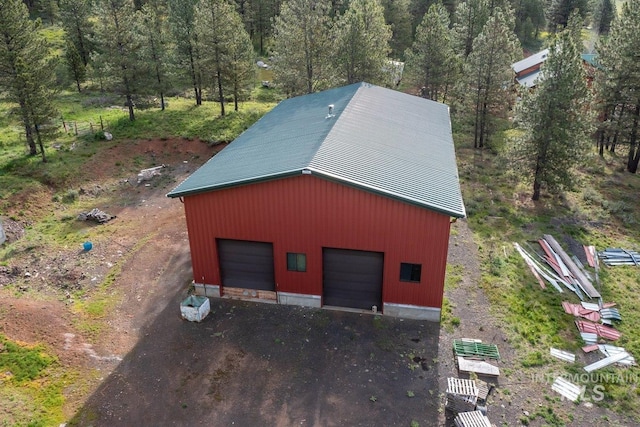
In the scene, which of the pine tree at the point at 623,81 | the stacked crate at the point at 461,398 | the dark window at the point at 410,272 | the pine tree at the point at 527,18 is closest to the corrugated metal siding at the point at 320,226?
the dark window at the point at 410,272

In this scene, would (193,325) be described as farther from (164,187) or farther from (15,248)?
(164,187)

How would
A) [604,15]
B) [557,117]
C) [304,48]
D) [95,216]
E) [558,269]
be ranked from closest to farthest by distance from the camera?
[558,269] < [95,216] < [557,117] < [304,48] < [604,15]

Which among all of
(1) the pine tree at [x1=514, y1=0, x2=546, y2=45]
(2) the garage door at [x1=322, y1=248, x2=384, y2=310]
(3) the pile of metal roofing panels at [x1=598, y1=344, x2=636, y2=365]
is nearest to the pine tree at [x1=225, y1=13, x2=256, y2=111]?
(2) the garage door at [x1=322, y1=248, x2=384, y2=310]

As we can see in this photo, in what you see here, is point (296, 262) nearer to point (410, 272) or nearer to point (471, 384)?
point (410, 272)

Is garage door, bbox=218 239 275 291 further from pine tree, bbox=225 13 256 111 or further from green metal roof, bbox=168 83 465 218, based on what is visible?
pine tree, bbox=225 13 256 111

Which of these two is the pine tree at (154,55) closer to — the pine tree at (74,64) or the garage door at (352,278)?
the pine tree at (74,64)

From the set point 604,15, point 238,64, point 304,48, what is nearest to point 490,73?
point 304,48
